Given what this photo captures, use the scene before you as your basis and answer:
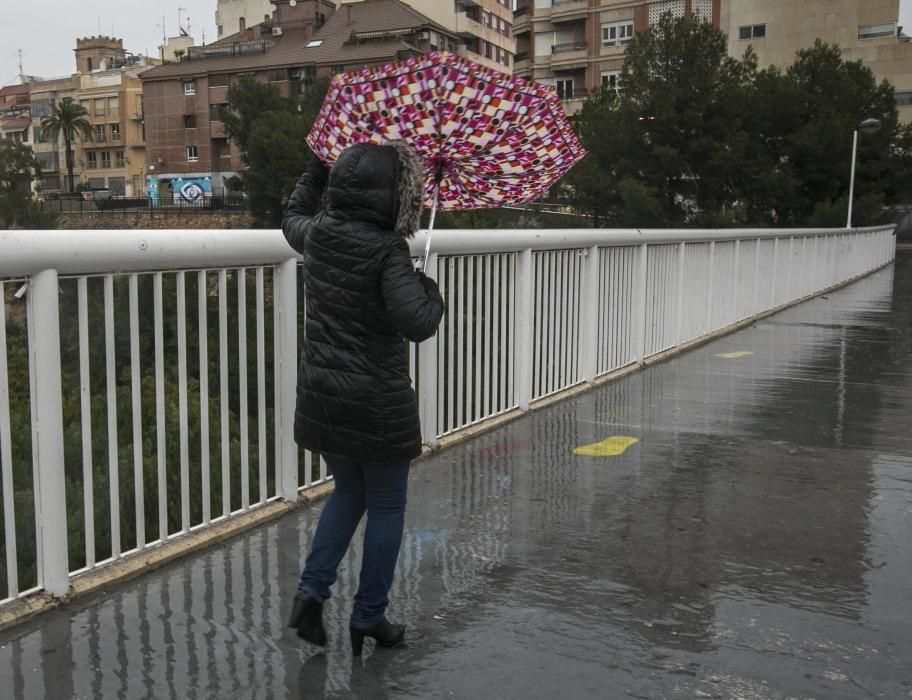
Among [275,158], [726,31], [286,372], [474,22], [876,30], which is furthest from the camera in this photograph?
[474,22]

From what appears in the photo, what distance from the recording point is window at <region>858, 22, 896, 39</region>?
6844cm

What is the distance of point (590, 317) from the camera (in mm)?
7832

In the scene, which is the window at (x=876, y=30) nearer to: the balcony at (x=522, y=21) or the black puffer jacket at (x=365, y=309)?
the balcony at (x=522, y=21)

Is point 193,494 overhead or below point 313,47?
below

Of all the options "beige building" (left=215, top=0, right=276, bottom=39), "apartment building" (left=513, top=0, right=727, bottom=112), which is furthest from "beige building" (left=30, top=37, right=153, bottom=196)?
"apartment building" (left=513, top=0, right=727, bottom=112)

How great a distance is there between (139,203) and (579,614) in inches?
3029

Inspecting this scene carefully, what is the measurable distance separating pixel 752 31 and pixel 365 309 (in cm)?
7615

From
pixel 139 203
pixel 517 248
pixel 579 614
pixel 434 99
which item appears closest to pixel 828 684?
pixel 579 614

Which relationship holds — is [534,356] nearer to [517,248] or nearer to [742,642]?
Answer: [517,248]

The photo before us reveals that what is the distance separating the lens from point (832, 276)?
66.4 ft

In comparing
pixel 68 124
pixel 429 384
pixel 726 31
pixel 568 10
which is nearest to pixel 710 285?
pixel 429 384

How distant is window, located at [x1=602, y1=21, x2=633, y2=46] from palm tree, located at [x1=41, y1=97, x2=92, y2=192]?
52.5 meters

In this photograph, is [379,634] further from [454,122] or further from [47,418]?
[454,122]

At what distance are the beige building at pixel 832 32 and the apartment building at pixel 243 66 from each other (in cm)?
2272
